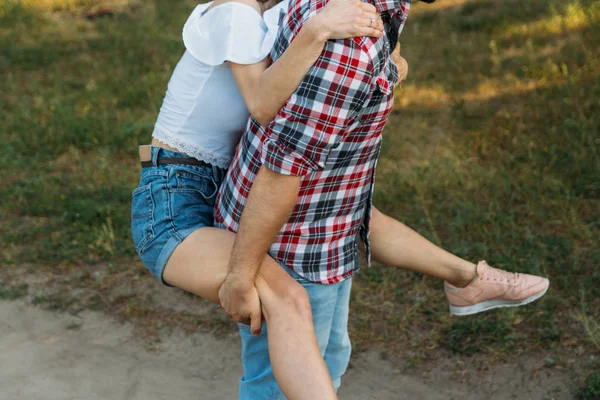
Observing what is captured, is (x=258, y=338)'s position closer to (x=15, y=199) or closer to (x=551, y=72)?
(x=15, y=199)

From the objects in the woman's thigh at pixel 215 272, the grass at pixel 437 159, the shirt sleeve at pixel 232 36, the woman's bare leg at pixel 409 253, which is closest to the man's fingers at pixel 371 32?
the shirt sleeve at pixel 232 36

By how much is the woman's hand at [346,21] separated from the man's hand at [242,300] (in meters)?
0.67

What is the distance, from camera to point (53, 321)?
156 inches

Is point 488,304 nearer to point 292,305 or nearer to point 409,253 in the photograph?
point 409,253

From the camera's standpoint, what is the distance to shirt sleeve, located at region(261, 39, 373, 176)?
6.02 feet

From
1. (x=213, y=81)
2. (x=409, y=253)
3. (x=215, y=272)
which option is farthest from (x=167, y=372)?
(x=213, y=81)

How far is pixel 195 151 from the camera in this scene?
235 centimetres

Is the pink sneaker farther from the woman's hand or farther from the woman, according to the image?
the woman's hand

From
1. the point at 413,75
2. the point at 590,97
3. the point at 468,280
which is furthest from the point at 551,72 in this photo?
the point at 468,280

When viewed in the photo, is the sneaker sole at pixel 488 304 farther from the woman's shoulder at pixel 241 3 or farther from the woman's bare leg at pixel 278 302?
the woman's shoulder at pixel 241 3

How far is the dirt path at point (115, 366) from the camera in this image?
3.43 m

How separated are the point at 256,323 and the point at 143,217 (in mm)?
457

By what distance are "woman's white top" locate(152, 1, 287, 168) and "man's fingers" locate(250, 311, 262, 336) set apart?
49cm

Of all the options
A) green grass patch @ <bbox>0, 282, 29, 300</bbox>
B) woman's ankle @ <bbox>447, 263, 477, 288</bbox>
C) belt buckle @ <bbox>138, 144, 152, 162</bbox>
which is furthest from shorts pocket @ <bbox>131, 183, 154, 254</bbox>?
green grass patch @ <bbox>0, 282, 29, 300</bbox>
